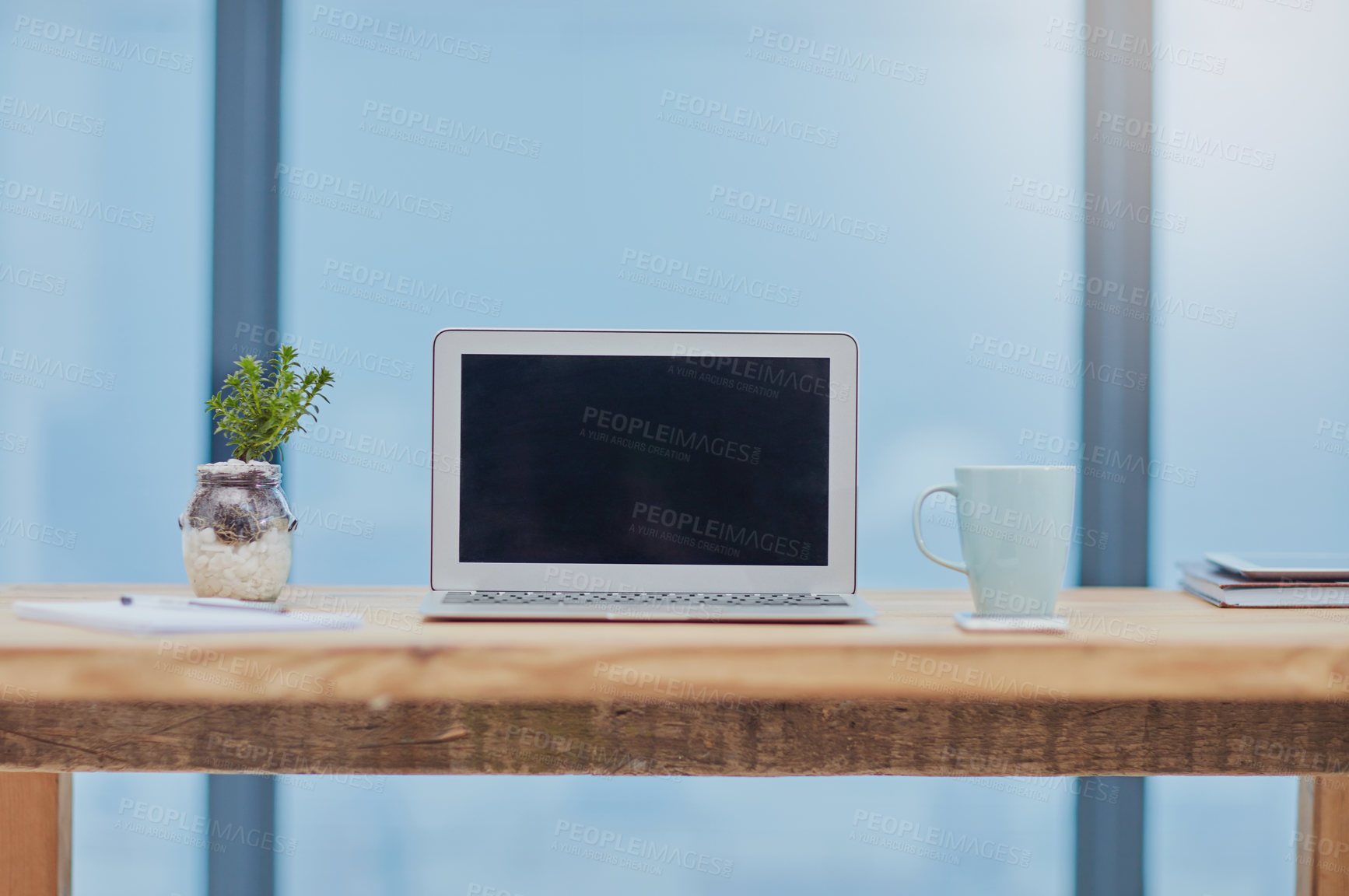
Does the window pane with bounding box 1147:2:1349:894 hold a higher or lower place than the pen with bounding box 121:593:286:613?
higher

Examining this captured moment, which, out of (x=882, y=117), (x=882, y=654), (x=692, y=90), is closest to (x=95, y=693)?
(x=882, y=654)

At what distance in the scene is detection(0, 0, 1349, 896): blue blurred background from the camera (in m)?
1.18

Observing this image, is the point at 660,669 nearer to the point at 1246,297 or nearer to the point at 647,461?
the point at 647,461

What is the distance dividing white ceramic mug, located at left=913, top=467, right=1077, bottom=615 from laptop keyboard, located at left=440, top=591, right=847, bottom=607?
0.49 ft

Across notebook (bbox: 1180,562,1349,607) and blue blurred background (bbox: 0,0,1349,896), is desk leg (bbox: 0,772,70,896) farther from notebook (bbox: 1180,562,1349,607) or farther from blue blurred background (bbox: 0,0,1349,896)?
notebook (bbox: 1180,562,1349,607)

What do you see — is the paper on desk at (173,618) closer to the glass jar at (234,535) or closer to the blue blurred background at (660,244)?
the glass jar at (234,535)

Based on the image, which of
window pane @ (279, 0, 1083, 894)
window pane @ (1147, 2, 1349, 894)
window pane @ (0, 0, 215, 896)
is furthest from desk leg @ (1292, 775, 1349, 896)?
window pane @ (0, 0, 215, 896)

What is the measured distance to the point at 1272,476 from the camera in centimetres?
120

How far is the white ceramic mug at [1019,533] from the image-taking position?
2.55 ft

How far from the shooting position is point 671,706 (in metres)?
0.64

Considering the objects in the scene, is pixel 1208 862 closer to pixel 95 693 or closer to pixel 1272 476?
pixel 1272 476

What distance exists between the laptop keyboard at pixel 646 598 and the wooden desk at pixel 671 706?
0.14 m

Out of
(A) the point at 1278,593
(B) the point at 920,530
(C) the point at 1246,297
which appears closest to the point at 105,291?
(B) the point at 920,530

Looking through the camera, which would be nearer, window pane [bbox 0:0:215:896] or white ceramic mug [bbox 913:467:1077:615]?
white ceramic mug [bbox 913:467:1077:615]
